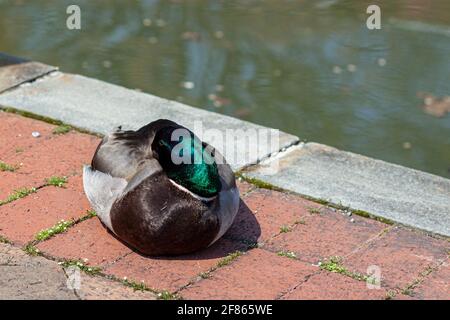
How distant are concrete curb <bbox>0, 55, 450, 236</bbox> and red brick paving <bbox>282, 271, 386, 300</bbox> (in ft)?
2.18

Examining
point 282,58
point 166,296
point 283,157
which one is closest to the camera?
point 166,296

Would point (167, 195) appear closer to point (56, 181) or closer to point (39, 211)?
point (39, 211)

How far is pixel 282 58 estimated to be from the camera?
7199 millimetres

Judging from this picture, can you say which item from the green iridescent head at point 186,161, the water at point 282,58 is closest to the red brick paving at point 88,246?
the green iridescent head at point 186,161

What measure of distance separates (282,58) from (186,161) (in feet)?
11.2

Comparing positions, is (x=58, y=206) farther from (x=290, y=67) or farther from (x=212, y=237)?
(x=290, y=67)

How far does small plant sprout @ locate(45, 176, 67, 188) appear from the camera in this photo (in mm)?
4782

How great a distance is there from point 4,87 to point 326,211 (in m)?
2.36

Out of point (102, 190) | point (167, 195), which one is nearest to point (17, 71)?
point (102, 190)

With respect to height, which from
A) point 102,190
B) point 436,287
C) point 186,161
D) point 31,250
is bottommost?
point 436,287

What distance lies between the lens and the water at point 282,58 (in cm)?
625

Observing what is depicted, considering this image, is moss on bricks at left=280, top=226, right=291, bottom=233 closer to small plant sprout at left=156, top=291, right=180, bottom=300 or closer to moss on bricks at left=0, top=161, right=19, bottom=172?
small plant sprout at left=156, top=291, right=180, bottom=300
